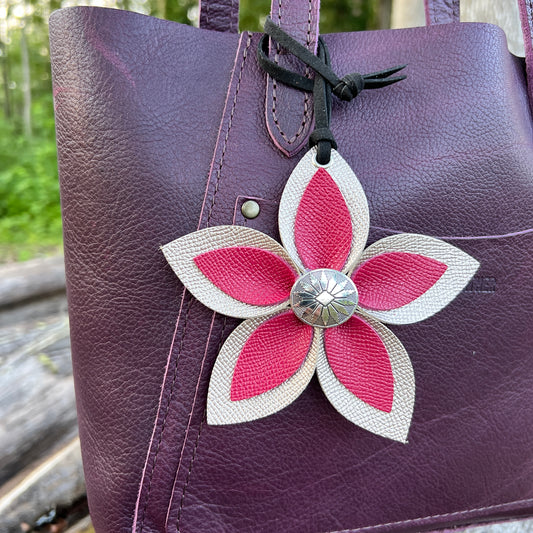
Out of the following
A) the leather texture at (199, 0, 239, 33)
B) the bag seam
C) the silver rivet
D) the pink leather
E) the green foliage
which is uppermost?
the leather texture at (199, 0, 239, 33)

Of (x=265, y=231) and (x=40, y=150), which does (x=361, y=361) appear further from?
(x=40, y=150)

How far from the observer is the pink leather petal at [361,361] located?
54cm

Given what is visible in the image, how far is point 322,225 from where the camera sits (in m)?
0.54

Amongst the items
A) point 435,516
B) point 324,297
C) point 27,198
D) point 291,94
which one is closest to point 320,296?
point 324,297

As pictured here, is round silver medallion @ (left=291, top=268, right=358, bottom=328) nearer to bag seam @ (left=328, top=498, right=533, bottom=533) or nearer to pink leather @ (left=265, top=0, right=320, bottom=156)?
pink leather @ (left=265, top=0, right=320, bottom=156)

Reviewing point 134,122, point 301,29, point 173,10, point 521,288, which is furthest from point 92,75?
point 173,10

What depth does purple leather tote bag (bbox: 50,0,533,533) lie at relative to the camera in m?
0.53

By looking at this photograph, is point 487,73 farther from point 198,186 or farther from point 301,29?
point 198,186

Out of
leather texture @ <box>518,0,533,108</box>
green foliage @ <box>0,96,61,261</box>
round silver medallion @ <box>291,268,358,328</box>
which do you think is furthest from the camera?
green foliage @ <box>0,96,61,261</box>

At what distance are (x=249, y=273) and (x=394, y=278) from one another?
16 cm

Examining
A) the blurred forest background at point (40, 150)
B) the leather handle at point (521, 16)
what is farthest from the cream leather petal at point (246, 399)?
the blurred forest background at point (40, 150)

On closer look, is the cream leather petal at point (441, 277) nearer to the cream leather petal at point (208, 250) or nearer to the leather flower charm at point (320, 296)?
the leather flower charm at point (320, 296)

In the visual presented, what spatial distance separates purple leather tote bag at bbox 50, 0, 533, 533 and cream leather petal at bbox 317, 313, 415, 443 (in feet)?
0.08

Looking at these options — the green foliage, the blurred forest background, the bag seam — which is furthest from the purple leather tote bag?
the green foliage
